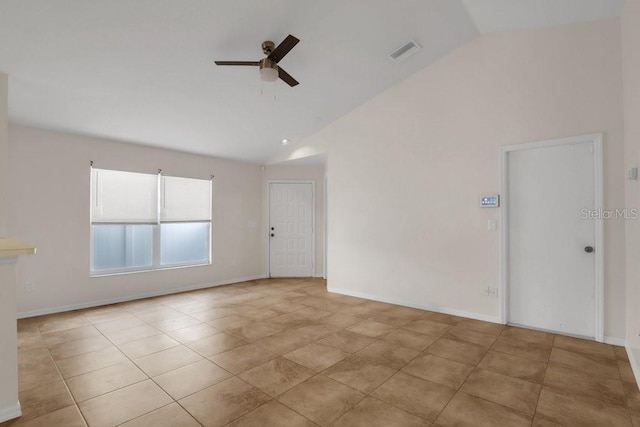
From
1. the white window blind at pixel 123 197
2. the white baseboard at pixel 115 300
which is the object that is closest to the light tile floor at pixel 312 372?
the white baseboard at pixel 115 300

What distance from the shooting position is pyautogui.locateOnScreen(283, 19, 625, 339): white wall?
10.6 feet

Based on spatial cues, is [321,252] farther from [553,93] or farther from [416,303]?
[553,93]

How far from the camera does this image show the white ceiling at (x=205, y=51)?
2.75 metres

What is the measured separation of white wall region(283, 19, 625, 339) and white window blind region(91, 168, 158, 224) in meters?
3.15

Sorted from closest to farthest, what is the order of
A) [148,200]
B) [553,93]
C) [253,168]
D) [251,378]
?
1. [251,378]
2. [553,93]
3. [148,200]
4. [253,168]

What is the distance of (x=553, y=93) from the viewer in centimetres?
348

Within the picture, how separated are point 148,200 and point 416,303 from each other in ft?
15.5

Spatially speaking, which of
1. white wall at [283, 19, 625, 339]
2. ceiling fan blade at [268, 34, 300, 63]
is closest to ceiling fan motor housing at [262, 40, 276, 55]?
ceiling fan blade at [268, 34, 300, 63]

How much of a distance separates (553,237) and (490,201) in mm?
760

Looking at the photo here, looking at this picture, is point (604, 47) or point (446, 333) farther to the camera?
point (446, 333)

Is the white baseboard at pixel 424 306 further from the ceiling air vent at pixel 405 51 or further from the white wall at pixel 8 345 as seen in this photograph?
the white wall at pixel 8 345

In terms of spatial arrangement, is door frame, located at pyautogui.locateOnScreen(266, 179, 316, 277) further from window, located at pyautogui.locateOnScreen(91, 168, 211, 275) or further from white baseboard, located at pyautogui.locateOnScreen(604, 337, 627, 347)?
white baseboard, located at pyautogui.locateOnScreen(604, 337, 627, 347)

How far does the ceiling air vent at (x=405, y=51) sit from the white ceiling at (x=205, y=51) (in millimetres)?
97

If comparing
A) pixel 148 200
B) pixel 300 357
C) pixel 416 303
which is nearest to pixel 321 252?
pixel 416 303
